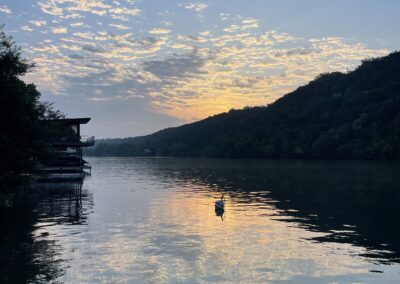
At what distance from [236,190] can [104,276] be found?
46.5 meters

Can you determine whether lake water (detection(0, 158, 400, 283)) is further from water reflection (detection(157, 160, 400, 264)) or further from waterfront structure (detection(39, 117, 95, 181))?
waterfront structure (detection(39, 117, 95, 181))

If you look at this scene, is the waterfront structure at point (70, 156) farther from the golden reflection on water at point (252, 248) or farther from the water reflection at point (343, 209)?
the golden reflection on water at point (252, 248)

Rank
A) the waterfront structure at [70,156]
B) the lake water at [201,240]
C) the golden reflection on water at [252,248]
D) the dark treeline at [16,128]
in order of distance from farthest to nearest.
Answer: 1. the waterfront structure at [70,156]
2. the dark treeline at [16,128]
3. the golden reflection on water at [252,248]
4. the lake water at [201,240]

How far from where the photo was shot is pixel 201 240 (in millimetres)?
30078

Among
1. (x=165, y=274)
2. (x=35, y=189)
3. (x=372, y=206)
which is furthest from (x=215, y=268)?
(x=35, y=189)

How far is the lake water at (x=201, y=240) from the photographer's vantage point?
72.4 feet

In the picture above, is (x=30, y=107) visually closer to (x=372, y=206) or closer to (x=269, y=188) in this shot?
(x=372, y=206)

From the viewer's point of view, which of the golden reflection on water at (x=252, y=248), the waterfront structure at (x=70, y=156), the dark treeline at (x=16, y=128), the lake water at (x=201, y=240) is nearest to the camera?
the lake water at (x=201, y=240)

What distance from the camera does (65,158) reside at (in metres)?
79.8

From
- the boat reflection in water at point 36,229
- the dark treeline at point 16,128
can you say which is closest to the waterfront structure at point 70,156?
the boat reflection in water at point 36,229

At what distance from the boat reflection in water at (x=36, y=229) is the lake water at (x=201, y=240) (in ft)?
0.25

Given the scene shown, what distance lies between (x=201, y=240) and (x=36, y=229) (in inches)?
518

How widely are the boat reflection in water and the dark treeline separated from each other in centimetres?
445

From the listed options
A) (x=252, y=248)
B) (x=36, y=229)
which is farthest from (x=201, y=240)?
(x=36, y=229)
